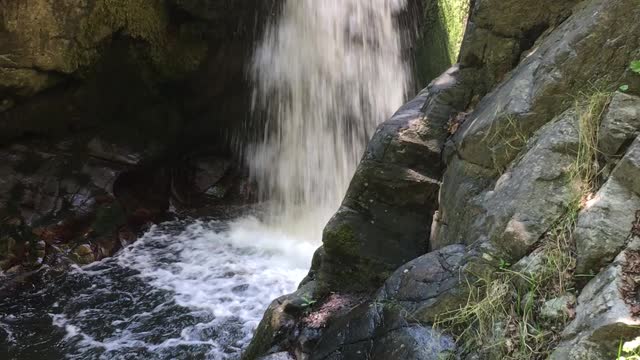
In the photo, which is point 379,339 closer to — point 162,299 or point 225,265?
point 162,299

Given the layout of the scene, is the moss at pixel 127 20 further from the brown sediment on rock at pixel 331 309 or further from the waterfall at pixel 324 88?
the brown sediment on rock at pixel 331 309

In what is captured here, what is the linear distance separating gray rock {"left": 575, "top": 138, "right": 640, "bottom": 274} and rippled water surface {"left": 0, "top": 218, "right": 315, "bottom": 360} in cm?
361

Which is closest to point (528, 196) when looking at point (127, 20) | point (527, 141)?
point (527, 141)

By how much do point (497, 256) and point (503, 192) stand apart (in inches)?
18.5

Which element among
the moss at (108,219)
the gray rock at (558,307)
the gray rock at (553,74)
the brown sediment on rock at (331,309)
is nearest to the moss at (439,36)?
the gray rock at (553,74)

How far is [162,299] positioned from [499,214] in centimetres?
456

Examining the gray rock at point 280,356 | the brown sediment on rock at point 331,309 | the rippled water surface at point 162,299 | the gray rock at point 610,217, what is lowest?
the rippled water surface at point 162,299

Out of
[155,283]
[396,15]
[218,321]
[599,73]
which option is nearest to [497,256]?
[599,73]

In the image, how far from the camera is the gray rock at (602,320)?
2113 mm

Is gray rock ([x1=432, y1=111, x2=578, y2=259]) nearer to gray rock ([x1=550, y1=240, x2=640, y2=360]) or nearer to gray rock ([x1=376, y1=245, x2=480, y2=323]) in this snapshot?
gray rock ([x1=376, y1=245, x2=480, y2=323])

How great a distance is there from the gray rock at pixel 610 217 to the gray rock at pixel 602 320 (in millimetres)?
67

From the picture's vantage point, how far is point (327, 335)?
11.7ft

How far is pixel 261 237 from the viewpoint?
8.03m

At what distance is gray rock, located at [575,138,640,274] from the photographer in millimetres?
2432
